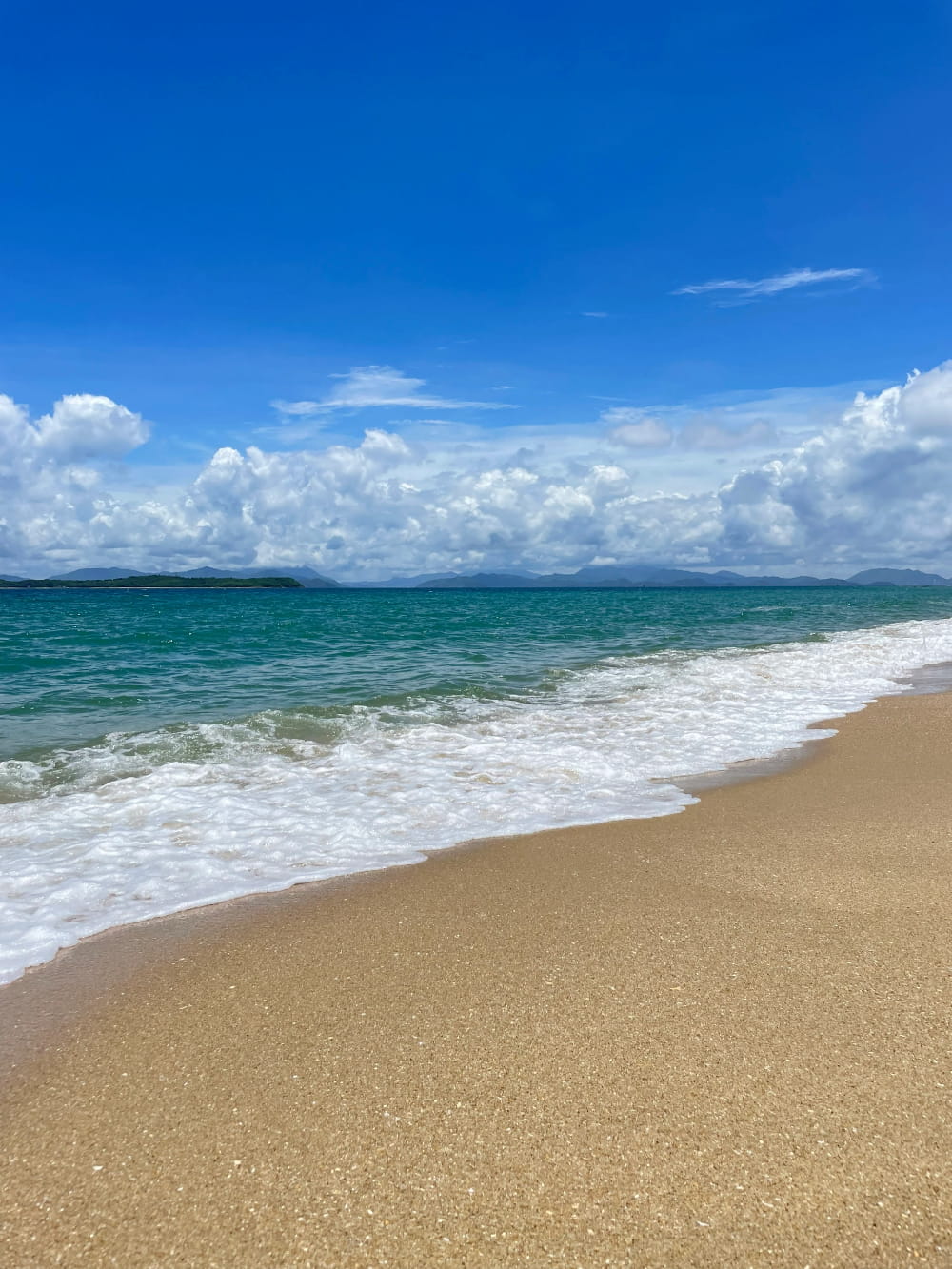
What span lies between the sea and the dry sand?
139 centimetres

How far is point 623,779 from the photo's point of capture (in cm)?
916

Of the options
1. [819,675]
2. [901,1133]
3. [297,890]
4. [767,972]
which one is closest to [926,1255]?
[901,1133]

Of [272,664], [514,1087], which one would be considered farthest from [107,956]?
[272,664]

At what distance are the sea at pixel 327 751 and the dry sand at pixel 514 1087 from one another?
139cm

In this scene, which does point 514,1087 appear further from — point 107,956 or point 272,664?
point 272,664

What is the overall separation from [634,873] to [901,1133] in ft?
10.00

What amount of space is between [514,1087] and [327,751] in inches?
318

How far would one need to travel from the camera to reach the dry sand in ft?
8.43

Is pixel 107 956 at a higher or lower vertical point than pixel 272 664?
lower

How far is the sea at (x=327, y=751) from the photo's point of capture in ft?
21.0

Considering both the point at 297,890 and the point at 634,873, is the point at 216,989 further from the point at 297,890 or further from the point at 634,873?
the point at 634,873

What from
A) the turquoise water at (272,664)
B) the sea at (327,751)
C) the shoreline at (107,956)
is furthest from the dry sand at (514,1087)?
the turquoise water at (272,664)

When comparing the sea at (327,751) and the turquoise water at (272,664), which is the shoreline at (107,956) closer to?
the sea at (327,751)

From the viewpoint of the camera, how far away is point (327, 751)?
11.0m
